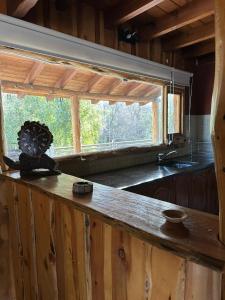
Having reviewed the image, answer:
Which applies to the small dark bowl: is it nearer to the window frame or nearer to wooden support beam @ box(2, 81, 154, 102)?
wooden support beam @ box(2, 81, 154, 102)

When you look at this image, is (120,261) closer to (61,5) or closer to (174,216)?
(174,216)

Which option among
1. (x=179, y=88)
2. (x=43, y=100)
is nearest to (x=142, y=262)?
(x=43, y=100)

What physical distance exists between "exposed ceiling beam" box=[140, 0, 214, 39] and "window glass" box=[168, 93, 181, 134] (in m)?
0.96

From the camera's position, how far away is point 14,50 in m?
1.54

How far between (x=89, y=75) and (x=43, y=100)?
669 mm

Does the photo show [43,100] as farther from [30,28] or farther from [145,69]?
[145,69]

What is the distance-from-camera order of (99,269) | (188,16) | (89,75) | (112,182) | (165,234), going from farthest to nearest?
(89,75), (188,16), (112,182), (99,269), (165,234)

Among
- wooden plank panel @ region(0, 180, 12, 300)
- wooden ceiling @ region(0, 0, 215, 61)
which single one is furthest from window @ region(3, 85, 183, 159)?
wooden ceiling @ region(0, 0, 215, 61)

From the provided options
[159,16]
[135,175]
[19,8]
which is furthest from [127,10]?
[135,175]

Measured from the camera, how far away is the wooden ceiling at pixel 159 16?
1.75 meters

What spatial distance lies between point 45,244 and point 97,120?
1.81m

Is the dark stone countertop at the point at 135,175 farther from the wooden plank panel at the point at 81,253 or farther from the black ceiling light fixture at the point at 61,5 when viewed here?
the black ceiling light fixture at the point at 61,5

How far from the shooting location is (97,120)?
2713 mm

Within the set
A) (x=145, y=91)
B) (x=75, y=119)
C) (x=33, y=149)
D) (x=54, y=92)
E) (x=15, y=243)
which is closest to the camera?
(x=33, y=149)
